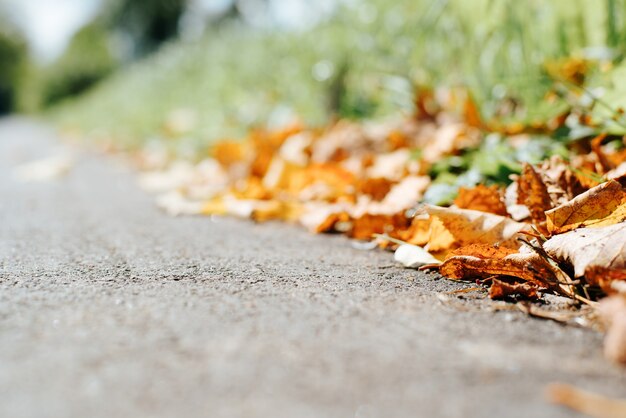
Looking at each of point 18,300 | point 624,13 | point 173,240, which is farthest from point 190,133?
point 18,300

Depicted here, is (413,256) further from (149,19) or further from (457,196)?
(149,19)

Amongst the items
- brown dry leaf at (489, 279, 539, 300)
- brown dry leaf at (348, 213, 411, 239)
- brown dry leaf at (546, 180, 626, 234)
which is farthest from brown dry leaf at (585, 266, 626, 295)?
brown dry leaf at (348, 213, 411, 239)

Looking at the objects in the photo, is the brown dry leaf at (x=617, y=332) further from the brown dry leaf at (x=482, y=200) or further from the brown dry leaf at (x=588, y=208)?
the brown dry leaf at (x=482, y=200)

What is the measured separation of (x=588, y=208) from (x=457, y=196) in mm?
419

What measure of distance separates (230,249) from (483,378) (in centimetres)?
95

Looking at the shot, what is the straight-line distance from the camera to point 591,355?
91 centimetres

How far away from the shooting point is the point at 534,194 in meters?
1.50

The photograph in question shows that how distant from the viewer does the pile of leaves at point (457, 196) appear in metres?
1.20

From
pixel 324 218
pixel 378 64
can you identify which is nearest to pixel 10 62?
pixel 378 64

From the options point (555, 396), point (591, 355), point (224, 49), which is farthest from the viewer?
point (224, 49)

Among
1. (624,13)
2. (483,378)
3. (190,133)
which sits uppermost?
(624,13)

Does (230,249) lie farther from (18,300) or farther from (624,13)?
(624,13)

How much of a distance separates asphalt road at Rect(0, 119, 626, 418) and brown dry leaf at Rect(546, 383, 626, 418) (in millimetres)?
20

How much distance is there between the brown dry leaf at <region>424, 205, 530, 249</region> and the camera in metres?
1.43
